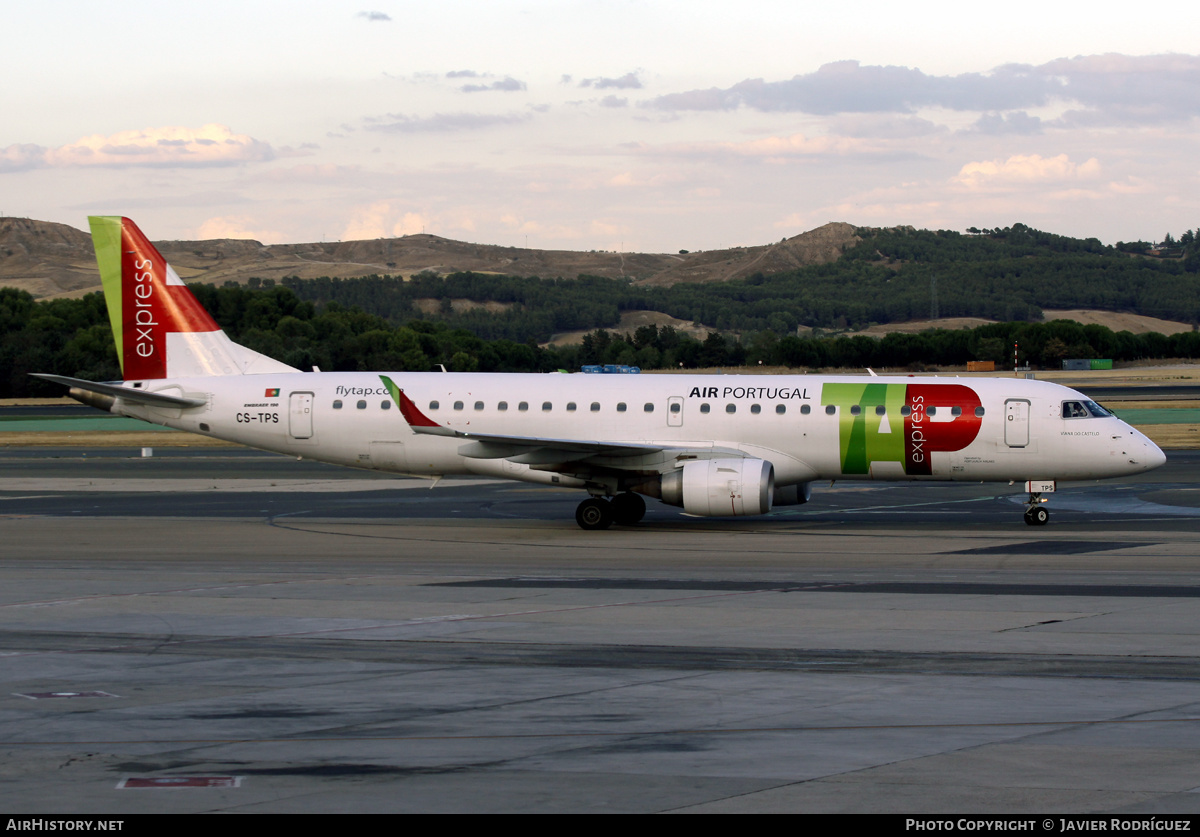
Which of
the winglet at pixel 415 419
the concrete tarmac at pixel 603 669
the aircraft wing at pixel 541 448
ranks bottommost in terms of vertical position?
the concrete tarmac at pixel 603 669

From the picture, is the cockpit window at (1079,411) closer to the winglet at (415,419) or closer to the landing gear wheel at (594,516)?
the landing gear wheel at (594,516)

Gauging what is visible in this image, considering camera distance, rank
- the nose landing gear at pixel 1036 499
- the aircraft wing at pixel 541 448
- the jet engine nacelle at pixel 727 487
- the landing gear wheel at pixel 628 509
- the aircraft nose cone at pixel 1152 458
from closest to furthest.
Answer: the jet engine nacelle at pixel 727 487 → the aircraft wing at pixel 541 448 → the aircraft nose cone at pixel 1152 458 → the nose landing gear at pixel 1036 499 → the landing gear wheel at pixel 628 509

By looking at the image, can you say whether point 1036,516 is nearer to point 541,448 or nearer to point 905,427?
point 905,427

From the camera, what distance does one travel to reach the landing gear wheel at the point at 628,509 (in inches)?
1174

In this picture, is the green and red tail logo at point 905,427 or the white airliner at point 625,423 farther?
the green and red tail logo at point 905,427

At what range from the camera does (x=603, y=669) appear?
44.6 feet

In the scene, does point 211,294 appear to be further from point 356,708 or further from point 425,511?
point 356,708

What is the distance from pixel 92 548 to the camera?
25.6 meters

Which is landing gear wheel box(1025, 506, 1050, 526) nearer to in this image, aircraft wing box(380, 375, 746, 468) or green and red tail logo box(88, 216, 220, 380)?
aircraft wing box(380, 375, 746, 468)

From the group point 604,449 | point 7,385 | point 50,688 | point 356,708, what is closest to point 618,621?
point 356,708

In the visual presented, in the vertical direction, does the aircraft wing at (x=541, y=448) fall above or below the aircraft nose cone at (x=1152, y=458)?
above

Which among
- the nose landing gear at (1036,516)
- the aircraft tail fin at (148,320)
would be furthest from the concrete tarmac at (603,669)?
the aircraft tail fin at (148,320)

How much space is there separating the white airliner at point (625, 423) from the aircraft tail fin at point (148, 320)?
0.12ft
